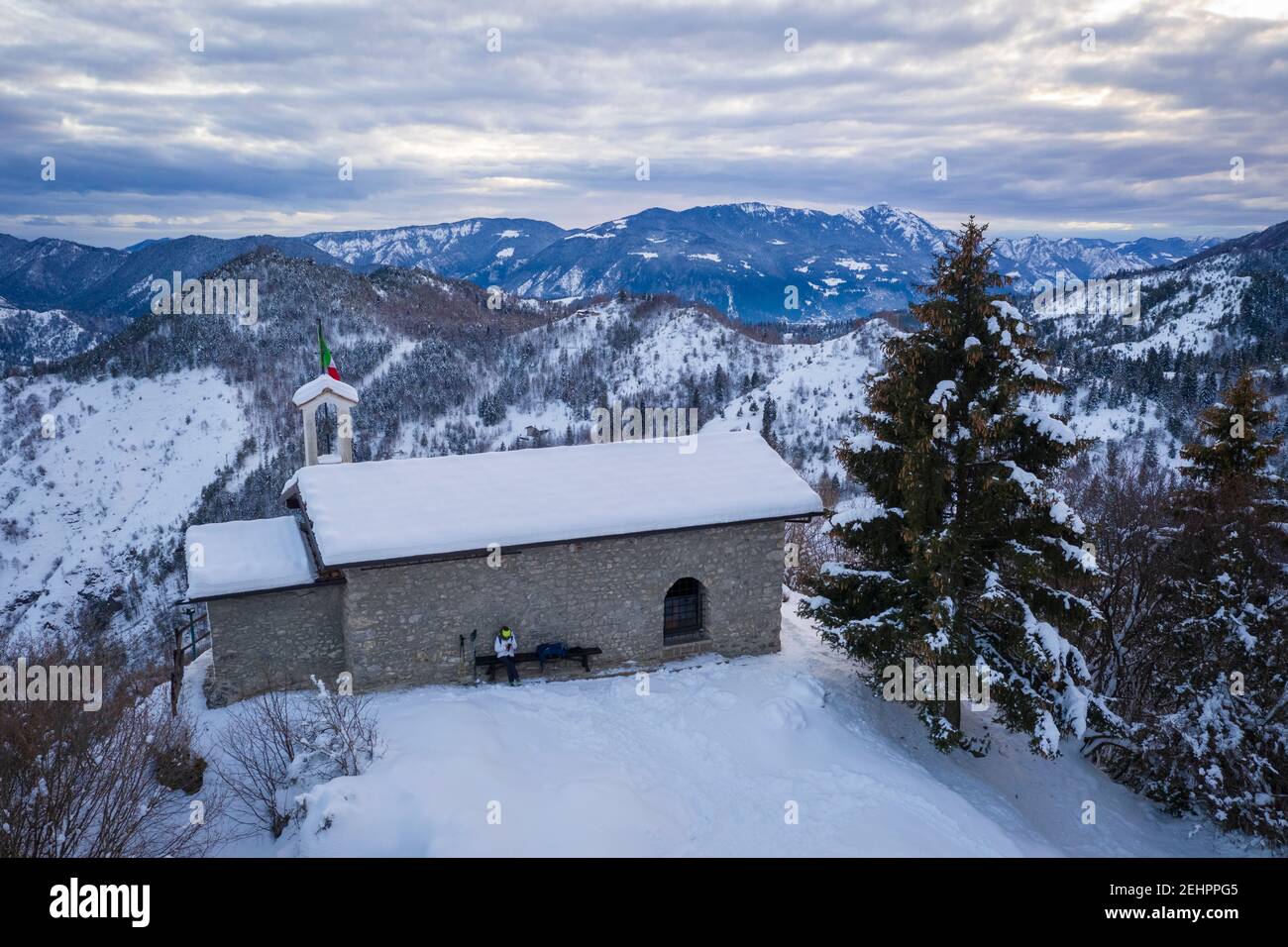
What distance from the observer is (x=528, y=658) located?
1589 centimetres

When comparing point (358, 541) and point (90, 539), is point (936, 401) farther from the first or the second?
point (90, 539)

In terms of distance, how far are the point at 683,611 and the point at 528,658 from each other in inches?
153

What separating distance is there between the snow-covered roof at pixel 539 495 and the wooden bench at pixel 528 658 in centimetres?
250

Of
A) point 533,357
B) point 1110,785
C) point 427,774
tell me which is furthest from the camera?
point 533,357

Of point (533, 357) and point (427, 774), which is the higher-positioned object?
point (533, 357)

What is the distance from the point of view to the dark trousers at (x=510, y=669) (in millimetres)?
15555

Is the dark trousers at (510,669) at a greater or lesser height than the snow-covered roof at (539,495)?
lesser

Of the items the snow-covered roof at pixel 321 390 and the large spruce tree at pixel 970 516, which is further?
the snow-covered roof at pixel 321 390

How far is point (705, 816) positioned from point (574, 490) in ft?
25.1

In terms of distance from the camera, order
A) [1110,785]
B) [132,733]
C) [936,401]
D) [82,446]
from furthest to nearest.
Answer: [82,446], [1110,785], [936,401], [132,733]

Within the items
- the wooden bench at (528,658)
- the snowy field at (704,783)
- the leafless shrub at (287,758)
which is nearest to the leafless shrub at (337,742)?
→ the leafless shrub at (287,758)

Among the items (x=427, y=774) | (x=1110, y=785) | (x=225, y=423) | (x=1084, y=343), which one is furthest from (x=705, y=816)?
(x=1084, y=343)

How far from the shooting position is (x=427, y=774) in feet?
36.2

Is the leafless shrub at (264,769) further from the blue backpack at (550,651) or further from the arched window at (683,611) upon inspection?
the arched window at (683,611)
